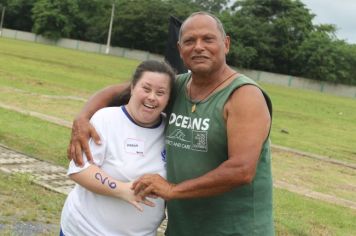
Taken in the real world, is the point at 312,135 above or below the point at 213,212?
below

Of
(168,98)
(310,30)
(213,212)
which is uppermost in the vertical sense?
(310,30)

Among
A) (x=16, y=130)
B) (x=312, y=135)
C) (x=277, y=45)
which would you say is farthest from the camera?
(x=277, y=45)

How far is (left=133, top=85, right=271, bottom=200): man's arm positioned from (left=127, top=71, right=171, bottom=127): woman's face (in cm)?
38

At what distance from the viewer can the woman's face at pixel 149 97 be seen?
2557mm

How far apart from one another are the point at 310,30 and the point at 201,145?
6199 cm

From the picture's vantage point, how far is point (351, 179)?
972cm

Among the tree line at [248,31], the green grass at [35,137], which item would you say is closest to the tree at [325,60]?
the tree line at [248,31]

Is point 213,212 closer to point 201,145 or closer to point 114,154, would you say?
point 201,145

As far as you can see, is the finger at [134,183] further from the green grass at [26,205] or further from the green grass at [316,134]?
the green grass at [316,134]

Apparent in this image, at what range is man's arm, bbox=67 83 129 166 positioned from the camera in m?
2.55

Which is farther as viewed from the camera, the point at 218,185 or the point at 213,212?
the point at 213,212

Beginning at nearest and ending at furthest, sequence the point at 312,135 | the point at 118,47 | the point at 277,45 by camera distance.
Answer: the point at 312,135, the point at 277,45, the point at 118,47

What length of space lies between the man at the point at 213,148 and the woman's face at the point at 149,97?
0.08 m

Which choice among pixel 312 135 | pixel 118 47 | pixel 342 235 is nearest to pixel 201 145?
pixel 342 235
